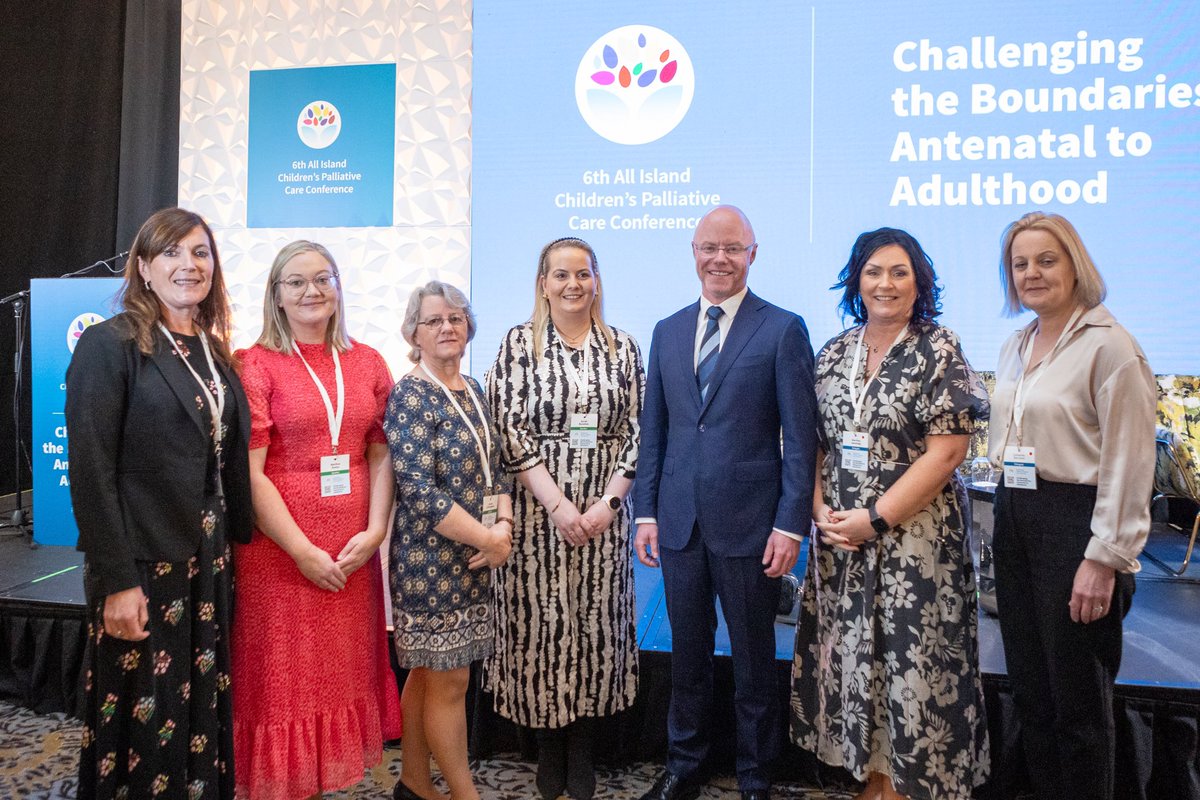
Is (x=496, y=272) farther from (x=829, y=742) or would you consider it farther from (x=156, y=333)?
(x=829, y=742)

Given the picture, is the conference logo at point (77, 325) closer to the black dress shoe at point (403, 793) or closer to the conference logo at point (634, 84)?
the conference logo at point (634, 84)

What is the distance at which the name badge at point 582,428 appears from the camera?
2.23m

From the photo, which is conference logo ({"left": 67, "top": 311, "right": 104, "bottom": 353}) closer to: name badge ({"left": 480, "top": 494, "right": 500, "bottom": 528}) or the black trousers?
name badge ({"left": 480, "top": 494, "right": 500, "bottom": 528})

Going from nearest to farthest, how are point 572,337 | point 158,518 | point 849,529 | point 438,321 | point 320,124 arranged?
point 158,518
point 849,529
point 438,321
point 572,337
point 320,124

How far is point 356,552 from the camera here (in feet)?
6.43

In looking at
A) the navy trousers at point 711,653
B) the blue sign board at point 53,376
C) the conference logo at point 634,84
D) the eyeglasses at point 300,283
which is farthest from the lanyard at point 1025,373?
the blue sign board at point 53,376

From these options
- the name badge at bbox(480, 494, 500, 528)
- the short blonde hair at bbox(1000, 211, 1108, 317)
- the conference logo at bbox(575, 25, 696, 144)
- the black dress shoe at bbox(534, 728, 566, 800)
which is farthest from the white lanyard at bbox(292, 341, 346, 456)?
the conference logo at bbox(575, 25, 696, 144)

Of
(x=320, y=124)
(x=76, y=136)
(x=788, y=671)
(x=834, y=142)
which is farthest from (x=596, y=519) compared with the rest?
(x=76, y=136)

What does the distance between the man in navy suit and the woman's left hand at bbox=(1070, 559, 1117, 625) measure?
621 mm

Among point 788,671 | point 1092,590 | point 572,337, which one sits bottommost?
point 788,671

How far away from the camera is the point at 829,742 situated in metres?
2.03

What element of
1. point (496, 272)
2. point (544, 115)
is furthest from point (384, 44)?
point (496, 272)

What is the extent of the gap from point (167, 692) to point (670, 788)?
4.47ft

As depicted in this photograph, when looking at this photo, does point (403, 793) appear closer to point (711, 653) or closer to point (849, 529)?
point (711, 653)
